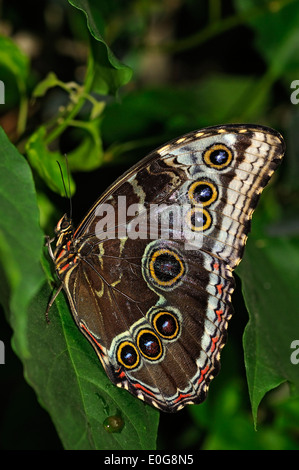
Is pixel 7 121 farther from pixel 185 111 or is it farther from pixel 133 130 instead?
pixel 185 111

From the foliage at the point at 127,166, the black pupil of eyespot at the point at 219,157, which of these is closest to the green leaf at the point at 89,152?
the foliage at the point at 127,166

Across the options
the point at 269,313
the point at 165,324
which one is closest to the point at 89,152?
the point at 165,324

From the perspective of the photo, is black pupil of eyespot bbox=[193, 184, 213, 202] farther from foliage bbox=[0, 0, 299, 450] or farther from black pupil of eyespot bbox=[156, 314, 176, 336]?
black pupil of eyespot bbox=[156, 314, 176, 336]

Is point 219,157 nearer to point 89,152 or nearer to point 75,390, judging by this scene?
point 89,152

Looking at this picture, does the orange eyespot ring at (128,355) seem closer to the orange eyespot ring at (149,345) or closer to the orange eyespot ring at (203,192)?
the orange eyespot ring at (149,345)

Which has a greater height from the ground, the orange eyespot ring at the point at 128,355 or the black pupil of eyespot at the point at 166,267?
the black pupil of eyespot at the point at 166,267
